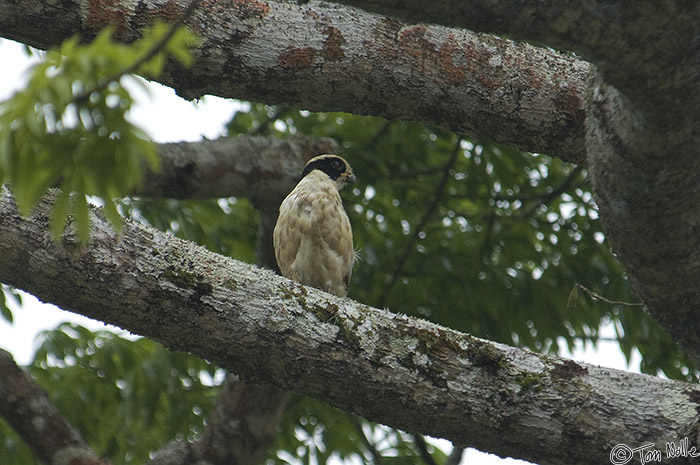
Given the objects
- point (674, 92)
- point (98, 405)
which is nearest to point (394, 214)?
point (98, 405)

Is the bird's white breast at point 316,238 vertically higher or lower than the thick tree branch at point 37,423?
higher

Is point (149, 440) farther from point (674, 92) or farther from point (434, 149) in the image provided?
point (674, 92)

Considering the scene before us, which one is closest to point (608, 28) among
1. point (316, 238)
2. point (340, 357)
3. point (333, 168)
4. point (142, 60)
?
point (142, 60)

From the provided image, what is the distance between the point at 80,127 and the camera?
1915mm

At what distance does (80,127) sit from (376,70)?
243 centimetres

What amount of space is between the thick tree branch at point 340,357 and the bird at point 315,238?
2500 mm

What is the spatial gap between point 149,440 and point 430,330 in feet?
11.6

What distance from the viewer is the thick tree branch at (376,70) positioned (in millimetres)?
4012

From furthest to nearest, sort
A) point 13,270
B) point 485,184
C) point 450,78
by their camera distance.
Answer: point 485,184, point 450,78, point 13,270

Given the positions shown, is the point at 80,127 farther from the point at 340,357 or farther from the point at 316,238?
the point at 316,238

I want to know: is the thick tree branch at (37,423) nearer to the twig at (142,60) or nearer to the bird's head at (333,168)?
the bird's head at (333,168)

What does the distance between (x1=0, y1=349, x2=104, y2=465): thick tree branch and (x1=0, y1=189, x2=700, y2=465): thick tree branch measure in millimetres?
1711

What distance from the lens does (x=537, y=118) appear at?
14.1 ft

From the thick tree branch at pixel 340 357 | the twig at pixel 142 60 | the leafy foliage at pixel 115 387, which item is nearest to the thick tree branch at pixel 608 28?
the twig at pixel 142 60
